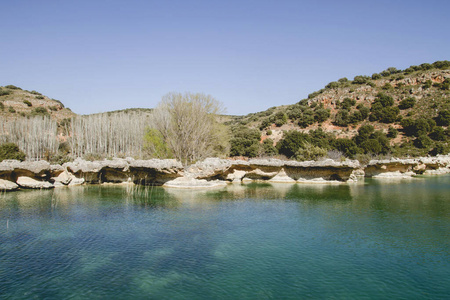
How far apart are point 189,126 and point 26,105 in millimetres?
55536

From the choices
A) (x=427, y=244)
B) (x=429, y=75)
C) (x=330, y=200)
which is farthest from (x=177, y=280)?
(x=429, y=75)

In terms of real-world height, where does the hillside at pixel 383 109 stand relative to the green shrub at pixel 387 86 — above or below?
below

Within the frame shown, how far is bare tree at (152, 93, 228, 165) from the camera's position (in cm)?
3859

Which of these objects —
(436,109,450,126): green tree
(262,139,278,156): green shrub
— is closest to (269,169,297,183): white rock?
(262,139,278,156): green shrub

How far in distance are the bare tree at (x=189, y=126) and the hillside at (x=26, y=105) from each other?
39.0 meters

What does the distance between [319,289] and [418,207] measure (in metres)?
15.0

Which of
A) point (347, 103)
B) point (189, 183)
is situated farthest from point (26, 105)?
point (347, 103)

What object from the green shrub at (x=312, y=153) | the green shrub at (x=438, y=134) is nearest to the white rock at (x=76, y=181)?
the green shrub at (x=312, y=153)

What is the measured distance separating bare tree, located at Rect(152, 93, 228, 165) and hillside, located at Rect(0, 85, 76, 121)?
128 ft

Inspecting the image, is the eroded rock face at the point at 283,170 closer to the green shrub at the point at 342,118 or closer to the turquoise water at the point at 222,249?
the turquoise water at the point at 222,249

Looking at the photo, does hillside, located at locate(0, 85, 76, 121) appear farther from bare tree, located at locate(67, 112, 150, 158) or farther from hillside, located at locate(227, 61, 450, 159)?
hillside, located at locate(227, 61, 450, 159)

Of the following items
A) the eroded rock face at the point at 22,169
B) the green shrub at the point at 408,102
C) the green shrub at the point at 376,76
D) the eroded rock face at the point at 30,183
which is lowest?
the eroded rock face at the point at 30,183

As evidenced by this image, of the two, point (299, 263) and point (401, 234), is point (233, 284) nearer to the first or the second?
point (299, 263)

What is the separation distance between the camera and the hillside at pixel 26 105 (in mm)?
65500
